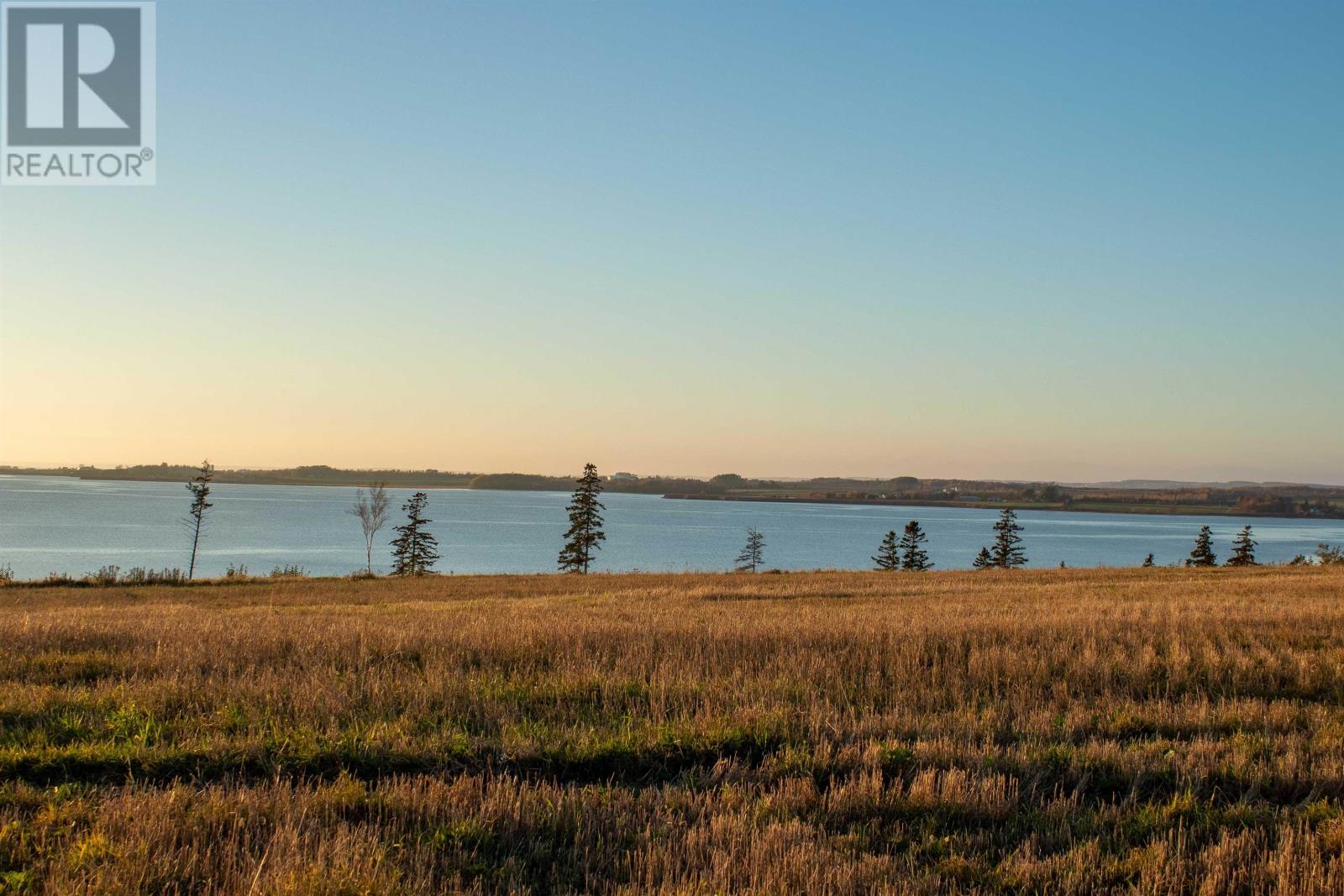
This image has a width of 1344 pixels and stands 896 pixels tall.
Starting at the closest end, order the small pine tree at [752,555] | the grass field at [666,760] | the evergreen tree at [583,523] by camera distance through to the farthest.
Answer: the grass field at [666,760] < the evergreen tree at [583,523] < the small pine tree at [752,555]

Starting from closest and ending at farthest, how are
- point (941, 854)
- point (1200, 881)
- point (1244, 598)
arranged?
point (1200, 881) → point (941, 854) → point (1244, 598)

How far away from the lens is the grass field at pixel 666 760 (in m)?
5.31

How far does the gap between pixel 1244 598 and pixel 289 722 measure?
2325 cm

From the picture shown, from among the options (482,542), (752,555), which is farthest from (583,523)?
(482,542)

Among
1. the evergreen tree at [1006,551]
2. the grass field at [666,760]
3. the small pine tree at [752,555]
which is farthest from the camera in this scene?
the small pine tree at [752,555]

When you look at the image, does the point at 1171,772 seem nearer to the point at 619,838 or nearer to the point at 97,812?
the point at 619,838

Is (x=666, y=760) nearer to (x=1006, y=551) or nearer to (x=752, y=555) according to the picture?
(x=752, y=555)

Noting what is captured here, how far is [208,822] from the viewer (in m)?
5.63

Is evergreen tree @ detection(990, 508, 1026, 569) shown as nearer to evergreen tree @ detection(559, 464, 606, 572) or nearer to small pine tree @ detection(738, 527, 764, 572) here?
small pine tree @ detection(738, 527, 764, 572)

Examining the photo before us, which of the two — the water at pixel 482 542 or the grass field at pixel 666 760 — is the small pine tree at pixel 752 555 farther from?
the grass field at pixel 666 760

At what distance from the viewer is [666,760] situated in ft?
24.8

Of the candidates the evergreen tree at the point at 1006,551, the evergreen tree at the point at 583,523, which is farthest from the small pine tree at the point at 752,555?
the evergreen tree at the point at 1006,551

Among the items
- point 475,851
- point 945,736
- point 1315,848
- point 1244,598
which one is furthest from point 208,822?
point 1244,598

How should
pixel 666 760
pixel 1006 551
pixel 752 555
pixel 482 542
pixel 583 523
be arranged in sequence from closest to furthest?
pixel 666 760
pixel 583 523
pixel 1006 551
pixel 752 555
pixel 482 542
